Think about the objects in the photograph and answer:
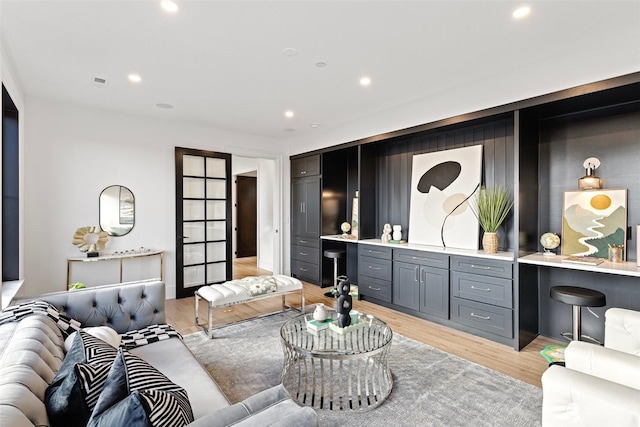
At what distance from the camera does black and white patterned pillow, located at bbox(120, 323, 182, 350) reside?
2213mm

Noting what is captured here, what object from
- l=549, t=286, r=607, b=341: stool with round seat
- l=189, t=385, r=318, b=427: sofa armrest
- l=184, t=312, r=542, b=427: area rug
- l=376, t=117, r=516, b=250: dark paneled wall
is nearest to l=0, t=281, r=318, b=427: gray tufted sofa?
l=189, t=385, r=318, b=427: sofa armrest

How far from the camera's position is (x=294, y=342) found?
230cm

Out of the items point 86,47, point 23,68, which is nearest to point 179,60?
point 86,47

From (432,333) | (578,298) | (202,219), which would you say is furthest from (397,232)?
(202,219)

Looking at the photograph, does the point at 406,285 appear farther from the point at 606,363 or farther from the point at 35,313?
the point at 35,313

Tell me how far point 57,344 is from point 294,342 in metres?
1.37

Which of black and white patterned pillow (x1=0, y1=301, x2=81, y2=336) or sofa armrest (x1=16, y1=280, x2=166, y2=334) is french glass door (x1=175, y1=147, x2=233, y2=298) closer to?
sofa armrest (x1=16, y1=280, x2=166, y2=334)

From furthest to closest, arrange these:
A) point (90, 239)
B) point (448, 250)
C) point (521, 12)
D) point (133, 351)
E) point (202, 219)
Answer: point (202, 219), point (90, 239), point (448, 250), point (521, 12), point (133, 351)

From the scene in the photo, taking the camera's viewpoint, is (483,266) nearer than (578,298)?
No

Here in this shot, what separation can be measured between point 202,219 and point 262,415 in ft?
15.0

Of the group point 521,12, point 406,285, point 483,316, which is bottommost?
point 483,316

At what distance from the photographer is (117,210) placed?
449 cm

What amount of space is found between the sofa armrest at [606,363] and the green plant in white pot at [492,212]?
5.18 ft

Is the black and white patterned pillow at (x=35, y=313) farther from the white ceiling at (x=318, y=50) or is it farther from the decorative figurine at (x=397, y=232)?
the decorative figurine at (x=397, y=232)
